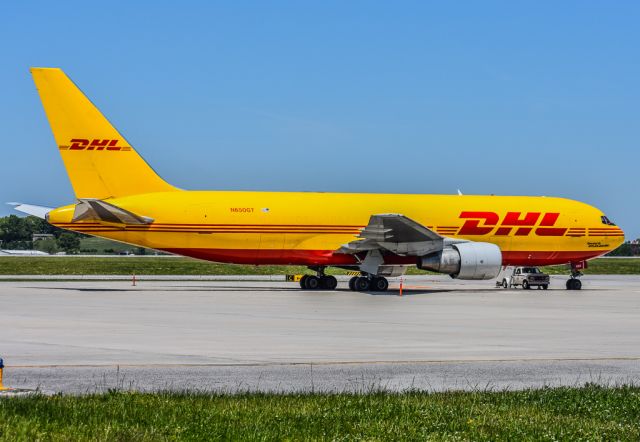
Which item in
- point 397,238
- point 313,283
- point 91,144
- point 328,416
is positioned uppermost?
point 91,144

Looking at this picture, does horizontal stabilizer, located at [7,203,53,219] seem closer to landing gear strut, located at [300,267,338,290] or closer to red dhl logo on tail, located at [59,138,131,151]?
red dhl logo on tail, located at [59,138,131,151]

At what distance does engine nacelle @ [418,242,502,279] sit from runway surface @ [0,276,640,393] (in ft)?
18.5

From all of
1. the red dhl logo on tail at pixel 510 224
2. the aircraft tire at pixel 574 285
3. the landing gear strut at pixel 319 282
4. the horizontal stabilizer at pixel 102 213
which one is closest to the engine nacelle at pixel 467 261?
the red dhl logo on tail at pixel 510 224

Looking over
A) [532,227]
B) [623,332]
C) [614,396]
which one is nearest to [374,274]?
[532,227]

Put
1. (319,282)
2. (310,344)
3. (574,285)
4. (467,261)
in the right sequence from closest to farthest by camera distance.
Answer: (310,344), (467,261), (319,282), (574,285)

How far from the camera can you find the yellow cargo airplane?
42281 mm

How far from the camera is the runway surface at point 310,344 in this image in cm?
1477

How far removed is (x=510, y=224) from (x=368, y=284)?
755 cm

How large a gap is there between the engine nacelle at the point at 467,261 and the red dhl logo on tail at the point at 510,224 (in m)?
3.67

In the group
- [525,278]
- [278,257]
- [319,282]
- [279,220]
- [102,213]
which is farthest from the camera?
[525,278]

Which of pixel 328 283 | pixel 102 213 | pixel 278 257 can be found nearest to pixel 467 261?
pixel 328 283

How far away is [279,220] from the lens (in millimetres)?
44312

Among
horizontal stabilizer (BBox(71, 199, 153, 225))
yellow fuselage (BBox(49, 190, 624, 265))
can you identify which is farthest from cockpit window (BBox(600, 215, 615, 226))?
horizontal stabilizer (BBox(71, 199, 153, 225))

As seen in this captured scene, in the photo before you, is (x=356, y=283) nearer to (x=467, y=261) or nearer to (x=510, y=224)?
(x=467, y=261)
